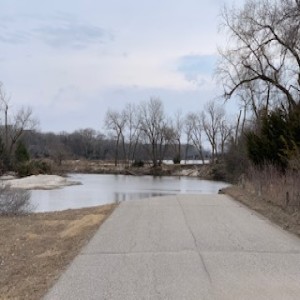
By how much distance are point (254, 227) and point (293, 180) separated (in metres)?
4.45

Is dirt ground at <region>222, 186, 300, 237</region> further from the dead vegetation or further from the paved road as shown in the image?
the paved road

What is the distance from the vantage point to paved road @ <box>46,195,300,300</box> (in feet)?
22.3

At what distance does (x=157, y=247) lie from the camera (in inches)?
404

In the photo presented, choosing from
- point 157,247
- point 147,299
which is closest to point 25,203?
point 157,247

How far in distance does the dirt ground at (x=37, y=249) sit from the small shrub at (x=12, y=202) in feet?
10.4

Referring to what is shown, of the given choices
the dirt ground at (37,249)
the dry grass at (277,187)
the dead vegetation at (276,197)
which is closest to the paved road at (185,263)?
the dirt ground at (37,249)

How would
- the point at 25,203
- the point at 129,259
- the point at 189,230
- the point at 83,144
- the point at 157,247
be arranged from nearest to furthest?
1. the point at 129,259
2. the point at 157,247
3. the point at 189,230
4. the point at 25,203
5. the point at 83,144

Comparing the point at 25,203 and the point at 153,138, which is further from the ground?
the point at 153,138

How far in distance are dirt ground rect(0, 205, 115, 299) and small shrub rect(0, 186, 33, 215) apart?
3177mm

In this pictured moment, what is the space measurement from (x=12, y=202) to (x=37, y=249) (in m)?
10.4

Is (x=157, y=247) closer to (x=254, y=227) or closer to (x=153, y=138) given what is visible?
(x=254, y=227)

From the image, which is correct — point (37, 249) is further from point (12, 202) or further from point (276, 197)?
point (12, 202)

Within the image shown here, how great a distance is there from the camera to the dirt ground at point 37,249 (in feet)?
24.7

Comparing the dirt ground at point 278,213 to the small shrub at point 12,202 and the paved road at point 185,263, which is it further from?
the small shrub at point 12,202
